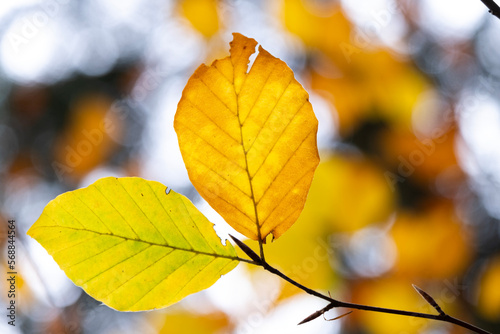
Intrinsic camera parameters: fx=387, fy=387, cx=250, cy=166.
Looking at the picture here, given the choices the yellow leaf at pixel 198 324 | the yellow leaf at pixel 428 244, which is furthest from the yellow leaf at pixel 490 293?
the yellow leaf at pixel 198 324

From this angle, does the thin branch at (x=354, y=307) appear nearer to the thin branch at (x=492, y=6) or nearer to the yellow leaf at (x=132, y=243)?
the yellow leaf at (x=132, y=243)

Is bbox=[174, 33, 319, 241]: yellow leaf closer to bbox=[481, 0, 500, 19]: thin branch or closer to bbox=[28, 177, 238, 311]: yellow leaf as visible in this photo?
bbox=[28, 177, 238, 311]: yellow leaf

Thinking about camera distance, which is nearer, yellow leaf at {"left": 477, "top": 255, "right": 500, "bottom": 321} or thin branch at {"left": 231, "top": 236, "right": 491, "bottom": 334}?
thin branch at {"left": 231, "top": 236, "right": 491, "bottom": 334}

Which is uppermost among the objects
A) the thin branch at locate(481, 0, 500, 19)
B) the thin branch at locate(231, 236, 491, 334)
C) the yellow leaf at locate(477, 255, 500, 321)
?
the thin branch at locate(481, 0, 500, 19)

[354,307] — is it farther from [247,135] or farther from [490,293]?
[490,293]

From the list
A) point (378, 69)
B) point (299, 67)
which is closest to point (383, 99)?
point (378, 69)

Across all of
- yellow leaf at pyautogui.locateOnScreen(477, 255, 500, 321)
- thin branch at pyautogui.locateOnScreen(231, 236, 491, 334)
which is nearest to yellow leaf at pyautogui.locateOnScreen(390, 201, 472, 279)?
yellow leaf at pyautogui.locateOnScreen(477, 255, 500, 321)

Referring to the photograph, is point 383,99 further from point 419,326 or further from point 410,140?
point 419,326
